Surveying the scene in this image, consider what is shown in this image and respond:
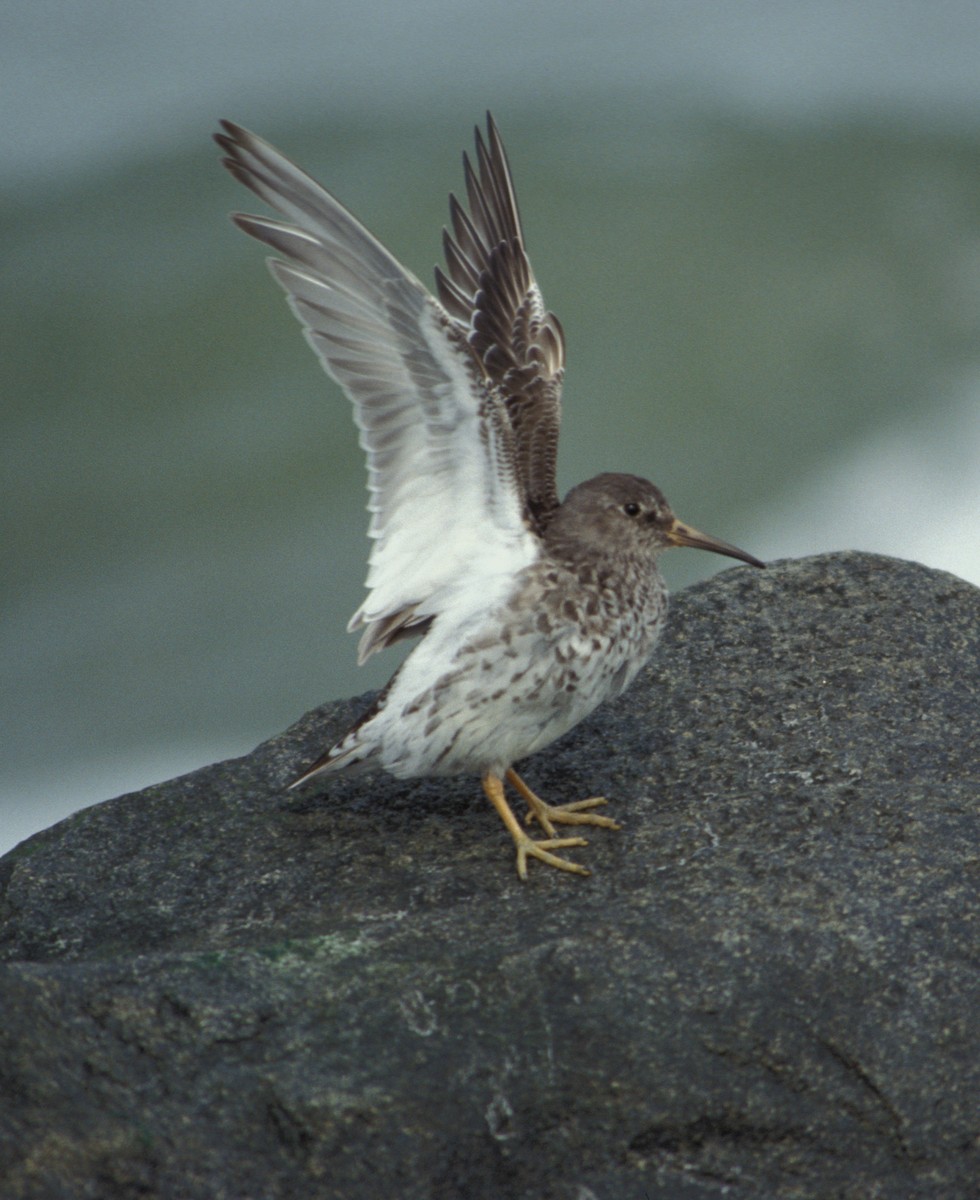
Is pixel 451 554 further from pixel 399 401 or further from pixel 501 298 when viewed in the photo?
pixel 501 298

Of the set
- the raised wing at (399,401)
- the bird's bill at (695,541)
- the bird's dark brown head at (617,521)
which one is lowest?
the bird's bill at (695,541)

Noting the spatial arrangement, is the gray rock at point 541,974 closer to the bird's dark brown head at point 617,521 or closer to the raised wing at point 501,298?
the bird's dark brown head at point 617,521

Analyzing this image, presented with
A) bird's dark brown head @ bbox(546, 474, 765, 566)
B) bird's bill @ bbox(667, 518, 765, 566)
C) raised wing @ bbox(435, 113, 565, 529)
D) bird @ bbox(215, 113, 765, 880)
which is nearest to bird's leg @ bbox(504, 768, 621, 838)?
bird @ bbox(215, 113, 765, 880)

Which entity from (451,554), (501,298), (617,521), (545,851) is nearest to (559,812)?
(545,851)

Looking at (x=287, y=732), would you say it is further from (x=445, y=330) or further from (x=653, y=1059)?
(x=653, y=1059)

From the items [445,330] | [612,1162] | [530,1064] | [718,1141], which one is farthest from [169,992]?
[445,330]

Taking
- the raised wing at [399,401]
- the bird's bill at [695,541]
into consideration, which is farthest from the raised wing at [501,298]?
the raised wing at [399,401]
